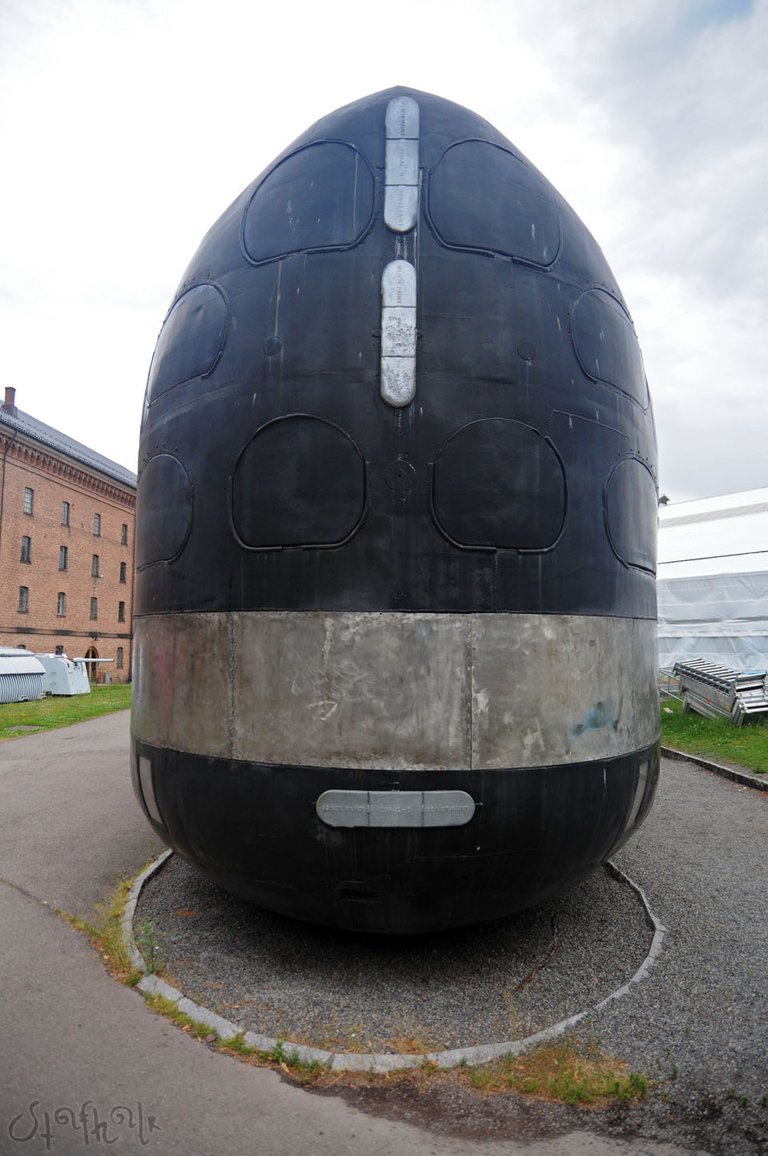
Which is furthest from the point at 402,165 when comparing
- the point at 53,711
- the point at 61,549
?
the point at 61,549

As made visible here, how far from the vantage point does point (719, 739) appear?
14.9m

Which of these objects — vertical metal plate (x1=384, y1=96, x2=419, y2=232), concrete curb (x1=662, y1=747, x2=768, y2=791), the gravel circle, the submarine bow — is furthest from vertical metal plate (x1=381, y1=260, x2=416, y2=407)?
concrete curb (x1=662, y1=747, x2=768, y2=791)

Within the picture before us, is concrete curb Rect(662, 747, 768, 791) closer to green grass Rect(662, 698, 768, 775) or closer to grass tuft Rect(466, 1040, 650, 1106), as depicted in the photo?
green grass Rect(662, 698, 768, 775)

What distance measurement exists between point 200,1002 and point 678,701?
19.2 meters

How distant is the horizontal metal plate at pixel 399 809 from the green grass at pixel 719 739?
9.54 metres

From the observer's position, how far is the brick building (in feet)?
127

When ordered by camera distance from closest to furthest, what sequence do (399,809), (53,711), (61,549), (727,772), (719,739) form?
(399,809), (727,772), (719,739), (53,711), (61,549)

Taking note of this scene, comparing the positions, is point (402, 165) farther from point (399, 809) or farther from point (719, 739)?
point (719, 739)

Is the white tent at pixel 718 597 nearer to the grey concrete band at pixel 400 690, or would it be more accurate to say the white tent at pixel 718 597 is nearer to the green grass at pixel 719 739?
the green grass at pixel 719 739

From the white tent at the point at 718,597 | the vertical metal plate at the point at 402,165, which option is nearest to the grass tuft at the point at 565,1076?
the vertical metal plate at the point at 402,165

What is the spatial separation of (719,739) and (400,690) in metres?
12.9

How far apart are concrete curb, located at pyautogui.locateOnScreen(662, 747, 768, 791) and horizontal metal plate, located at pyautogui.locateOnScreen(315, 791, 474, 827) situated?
8716mm

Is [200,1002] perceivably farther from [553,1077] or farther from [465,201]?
[465,201]

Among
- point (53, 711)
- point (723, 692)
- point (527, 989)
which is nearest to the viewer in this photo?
point (527, 989)
